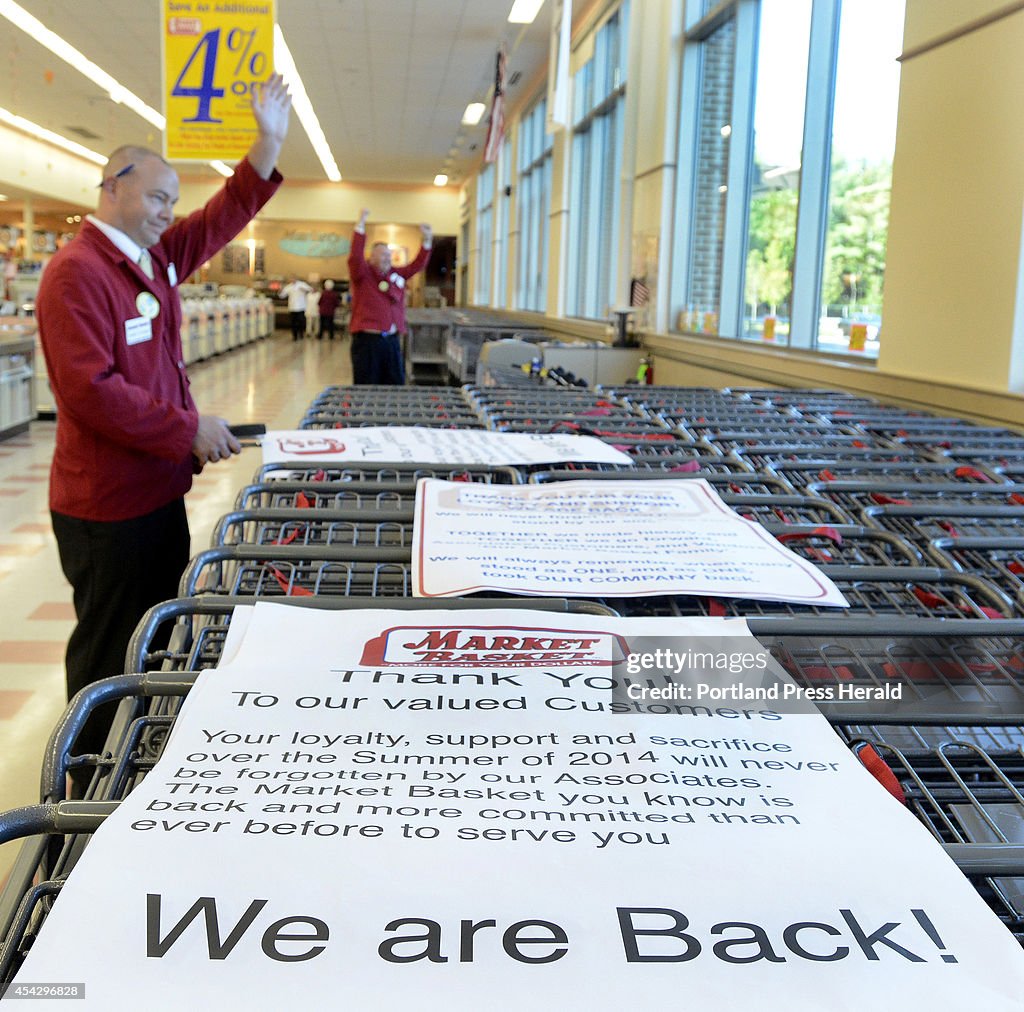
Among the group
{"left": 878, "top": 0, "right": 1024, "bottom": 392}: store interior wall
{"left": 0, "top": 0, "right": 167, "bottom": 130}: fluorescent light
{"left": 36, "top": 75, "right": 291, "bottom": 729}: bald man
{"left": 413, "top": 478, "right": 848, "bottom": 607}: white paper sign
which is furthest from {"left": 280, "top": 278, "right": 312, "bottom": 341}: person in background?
{"left": 413, "top": 478, "right": 848, "bottom": 607}: white paper sign

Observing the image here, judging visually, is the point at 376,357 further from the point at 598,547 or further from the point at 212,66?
the point at 598,547

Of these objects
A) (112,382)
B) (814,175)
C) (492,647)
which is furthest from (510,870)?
(814,175)

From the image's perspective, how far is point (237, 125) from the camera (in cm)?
634

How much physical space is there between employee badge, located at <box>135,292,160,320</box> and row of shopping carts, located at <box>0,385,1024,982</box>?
0.45 metres

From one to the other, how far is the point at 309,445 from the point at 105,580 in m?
0.87

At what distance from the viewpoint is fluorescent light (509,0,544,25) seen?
10969 millimetres

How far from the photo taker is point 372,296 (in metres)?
7.75

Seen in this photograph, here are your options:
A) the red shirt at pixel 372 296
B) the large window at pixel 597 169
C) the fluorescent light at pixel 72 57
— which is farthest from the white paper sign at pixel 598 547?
the fluorescent light at pixel 72 57

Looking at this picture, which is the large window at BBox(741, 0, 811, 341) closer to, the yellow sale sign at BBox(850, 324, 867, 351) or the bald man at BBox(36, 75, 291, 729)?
the yellow sale sign at BBox(850, 324, 867, 351)

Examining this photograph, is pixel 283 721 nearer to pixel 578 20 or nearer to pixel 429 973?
pixel 429 973

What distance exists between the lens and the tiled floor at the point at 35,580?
111 inches

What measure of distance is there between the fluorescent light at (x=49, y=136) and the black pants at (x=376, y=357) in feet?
46.9

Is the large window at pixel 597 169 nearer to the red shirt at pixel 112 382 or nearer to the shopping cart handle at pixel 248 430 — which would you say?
the red shirt at pixel 112 382

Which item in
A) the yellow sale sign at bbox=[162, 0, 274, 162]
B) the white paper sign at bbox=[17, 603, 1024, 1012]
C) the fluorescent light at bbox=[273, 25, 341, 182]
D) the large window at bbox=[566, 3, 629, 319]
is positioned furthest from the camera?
the fluorescent light at bbox=[273, 25, 341, 182]
